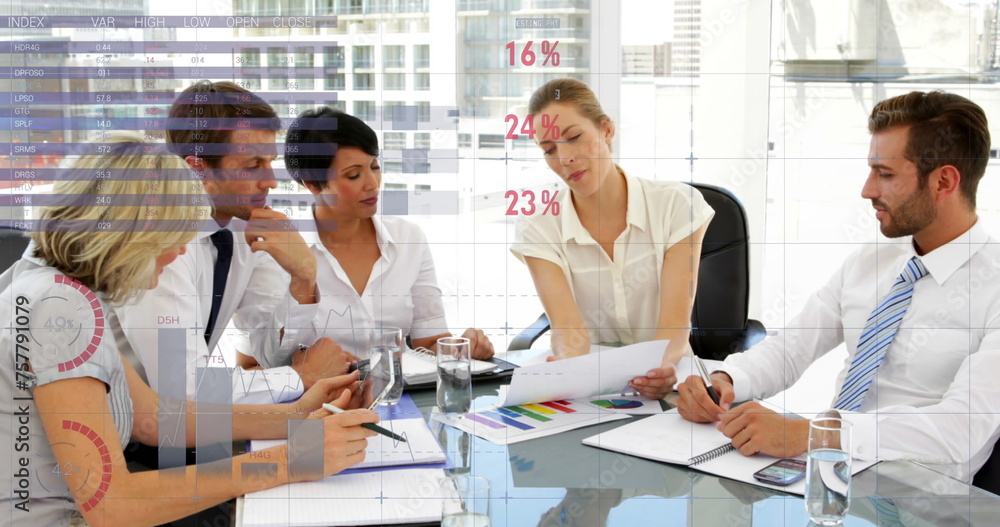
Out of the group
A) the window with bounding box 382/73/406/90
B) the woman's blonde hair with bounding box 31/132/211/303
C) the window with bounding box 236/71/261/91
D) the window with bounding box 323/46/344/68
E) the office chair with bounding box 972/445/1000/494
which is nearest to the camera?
the woman's blonde hair with bounding box 31/132/211/303

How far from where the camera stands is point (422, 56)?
200 centimetres

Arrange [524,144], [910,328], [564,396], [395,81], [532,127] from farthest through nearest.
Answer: [524,144], [532,127], [395,81], [910,328], [564,396]

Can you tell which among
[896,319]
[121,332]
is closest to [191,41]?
[121,332]

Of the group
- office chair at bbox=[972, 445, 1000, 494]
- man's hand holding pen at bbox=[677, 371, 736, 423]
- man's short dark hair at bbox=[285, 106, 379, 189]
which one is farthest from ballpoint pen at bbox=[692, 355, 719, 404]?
man's short dark hair at bbox=[285, 106, 379, 189]

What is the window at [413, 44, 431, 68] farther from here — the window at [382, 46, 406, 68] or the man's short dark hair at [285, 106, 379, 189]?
the man's short dark hair at [285, 106, 379, 189]

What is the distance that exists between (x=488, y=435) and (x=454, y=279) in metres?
0.96

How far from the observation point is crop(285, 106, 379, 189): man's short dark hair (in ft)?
5.83

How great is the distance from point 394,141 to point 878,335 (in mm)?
1211

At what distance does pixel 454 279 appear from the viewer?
86.8 inches

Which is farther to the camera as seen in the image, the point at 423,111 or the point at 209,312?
the point at 423,111

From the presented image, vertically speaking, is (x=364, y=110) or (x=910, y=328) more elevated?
(x=364, y=110)

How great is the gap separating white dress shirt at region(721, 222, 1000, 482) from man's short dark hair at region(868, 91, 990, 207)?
170 mm

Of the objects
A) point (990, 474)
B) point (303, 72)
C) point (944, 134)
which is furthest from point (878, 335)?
point (303, 72)
